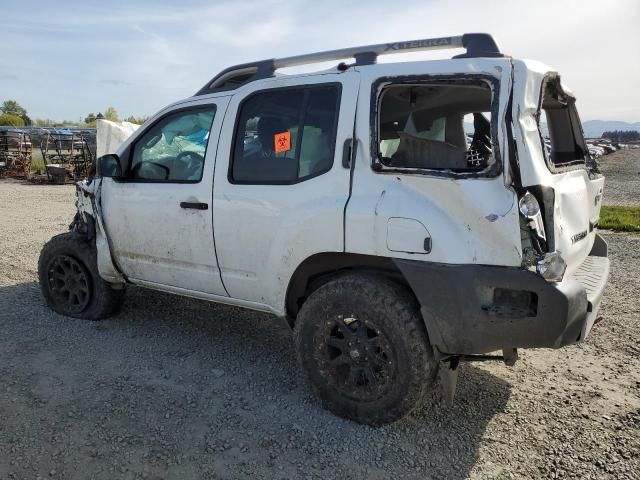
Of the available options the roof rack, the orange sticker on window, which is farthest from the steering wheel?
the orange sticker on window

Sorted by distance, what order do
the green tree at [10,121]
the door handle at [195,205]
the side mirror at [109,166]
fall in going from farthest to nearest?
the green tree at [10,121], the side mirror at [109,166], the door handle at [195,205]

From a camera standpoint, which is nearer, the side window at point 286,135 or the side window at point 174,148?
the side window at point 286,135

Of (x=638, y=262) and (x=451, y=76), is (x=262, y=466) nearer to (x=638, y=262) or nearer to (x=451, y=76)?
(x=451, y=76)

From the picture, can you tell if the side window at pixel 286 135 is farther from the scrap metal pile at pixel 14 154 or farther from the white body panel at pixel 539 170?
the scrap metal pile at pixel 14 154

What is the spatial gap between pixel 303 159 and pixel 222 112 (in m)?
0.83

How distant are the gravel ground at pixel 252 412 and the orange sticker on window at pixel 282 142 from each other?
1.62m

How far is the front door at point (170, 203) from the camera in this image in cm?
379

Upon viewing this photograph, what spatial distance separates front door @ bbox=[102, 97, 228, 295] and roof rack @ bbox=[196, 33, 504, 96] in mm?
274

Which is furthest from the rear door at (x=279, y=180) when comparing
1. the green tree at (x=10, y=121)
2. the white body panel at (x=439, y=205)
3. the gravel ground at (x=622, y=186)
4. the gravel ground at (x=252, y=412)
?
the green tree at (x=10, y=121)

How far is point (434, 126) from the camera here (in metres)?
3.66

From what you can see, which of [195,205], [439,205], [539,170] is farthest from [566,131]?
[195,205]

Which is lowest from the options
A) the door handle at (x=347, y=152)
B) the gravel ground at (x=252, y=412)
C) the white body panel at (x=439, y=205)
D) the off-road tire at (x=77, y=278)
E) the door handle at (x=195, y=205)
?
the gravel ground at (x=252, y=412)

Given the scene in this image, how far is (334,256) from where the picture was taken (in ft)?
10.7

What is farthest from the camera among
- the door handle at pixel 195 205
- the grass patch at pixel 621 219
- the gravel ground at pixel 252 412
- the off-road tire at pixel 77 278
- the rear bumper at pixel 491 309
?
the grass patch at pixel 621 219
